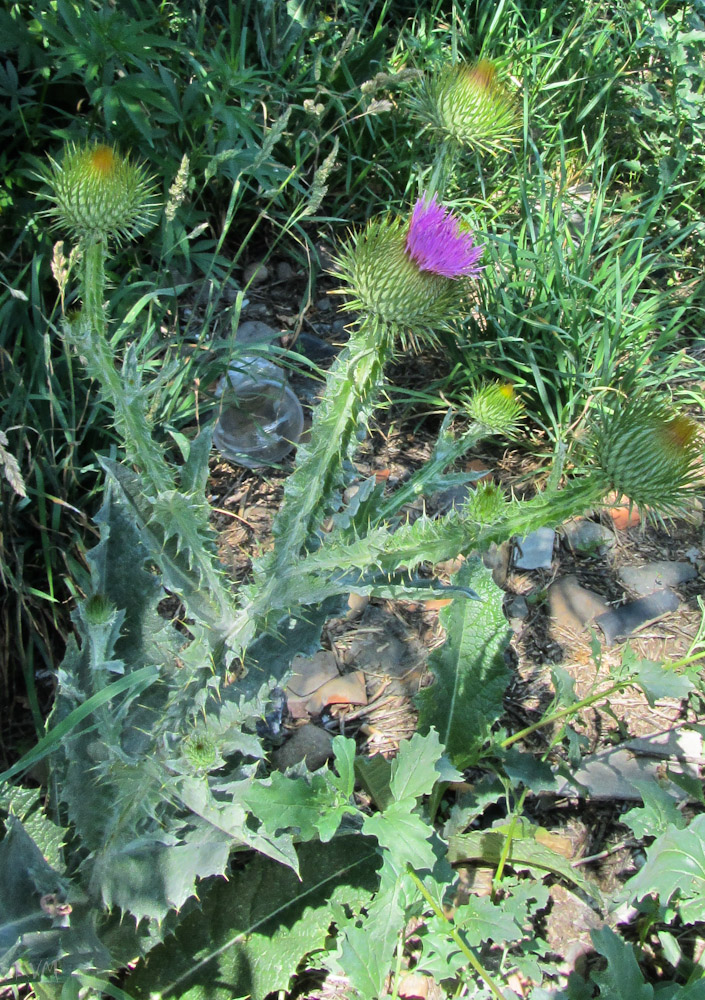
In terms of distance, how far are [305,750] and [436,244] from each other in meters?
1.41

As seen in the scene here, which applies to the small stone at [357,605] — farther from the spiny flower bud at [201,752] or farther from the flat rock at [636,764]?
the spiny flower bud at [201,752]

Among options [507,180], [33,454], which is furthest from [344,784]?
[507,180]

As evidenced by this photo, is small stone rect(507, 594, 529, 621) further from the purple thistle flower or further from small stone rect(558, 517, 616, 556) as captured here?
the purple thistle flower

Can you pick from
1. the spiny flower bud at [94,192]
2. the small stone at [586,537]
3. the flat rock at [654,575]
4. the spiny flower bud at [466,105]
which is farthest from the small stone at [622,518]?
the spiny flower bud at [94,192]

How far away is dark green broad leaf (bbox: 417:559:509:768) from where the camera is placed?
83.7 inches

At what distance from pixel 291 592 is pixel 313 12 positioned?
281cm

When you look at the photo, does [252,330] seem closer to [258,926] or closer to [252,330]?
[252,330]

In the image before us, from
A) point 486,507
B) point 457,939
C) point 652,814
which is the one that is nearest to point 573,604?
point 652,814

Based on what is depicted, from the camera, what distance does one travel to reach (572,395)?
2.82 meters

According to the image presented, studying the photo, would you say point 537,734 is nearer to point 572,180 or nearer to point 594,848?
point 594,848

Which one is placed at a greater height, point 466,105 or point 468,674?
point 466,105

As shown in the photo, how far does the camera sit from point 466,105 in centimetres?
195

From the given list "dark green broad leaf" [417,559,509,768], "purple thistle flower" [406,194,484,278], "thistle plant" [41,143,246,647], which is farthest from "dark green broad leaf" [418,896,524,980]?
"purple thistle flower" [406,194,484,278]

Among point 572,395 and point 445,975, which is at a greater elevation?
point 572,395
